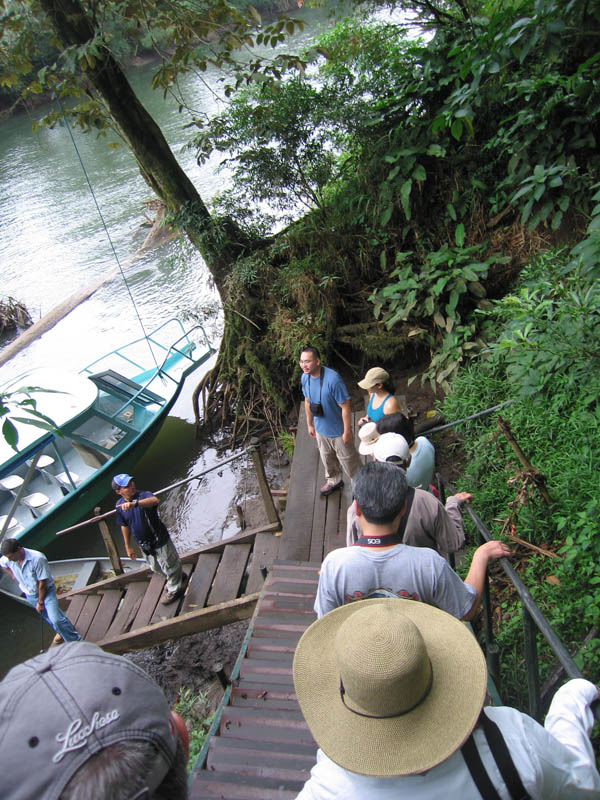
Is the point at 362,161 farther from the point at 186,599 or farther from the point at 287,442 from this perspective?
the point at 186,599

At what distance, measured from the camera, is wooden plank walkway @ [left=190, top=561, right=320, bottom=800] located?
9.06ft

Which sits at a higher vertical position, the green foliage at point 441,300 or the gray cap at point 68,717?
the gray cap at point 68,717

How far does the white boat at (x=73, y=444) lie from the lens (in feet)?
27.7

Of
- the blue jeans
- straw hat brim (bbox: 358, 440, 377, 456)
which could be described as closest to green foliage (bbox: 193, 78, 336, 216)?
straw hat brim (bbox: 358, 440, 377, 456)

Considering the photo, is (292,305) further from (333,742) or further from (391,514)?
(333,742)

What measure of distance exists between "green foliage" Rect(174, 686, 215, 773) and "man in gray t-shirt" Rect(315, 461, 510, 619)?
3258mm

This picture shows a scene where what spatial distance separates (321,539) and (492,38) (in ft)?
18.5

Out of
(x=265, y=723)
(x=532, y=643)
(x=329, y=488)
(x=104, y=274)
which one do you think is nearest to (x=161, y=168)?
(x=329, y=488)

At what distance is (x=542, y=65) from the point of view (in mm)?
6547

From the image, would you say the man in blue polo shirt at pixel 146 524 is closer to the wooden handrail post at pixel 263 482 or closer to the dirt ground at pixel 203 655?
the dirt ground at pixel 203 655

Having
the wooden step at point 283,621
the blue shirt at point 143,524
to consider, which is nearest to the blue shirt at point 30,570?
the blue shirt at point 143,524

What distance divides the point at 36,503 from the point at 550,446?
7.94m

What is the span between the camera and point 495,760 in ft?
4.50

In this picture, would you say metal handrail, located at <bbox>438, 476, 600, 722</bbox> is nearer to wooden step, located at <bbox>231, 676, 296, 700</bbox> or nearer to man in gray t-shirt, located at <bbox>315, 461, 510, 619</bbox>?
man in gray t-shirt, located at <bbox>315, 461, 510, 619</bbox>
